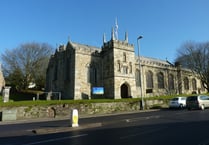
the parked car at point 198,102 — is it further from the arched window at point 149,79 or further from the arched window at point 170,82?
the arched window at point 170,82

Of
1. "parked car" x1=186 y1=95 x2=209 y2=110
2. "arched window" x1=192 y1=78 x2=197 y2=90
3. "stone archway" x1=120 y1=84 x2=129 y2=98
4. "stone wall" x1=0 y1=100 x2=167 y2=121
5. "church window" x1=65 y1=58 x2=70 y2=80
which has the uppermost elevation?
"church window" x1=65 y1=58 x2=70 y2=80

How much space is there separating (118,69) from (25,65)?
26437mm

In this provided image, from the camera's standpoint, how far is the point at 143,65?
41.8 metres

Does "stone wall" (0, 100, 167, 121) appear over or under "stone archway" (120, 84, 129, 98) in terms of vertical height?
under

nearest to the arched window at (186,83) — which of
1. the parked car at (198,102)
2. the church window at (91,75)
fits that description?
the church window at (91,75)

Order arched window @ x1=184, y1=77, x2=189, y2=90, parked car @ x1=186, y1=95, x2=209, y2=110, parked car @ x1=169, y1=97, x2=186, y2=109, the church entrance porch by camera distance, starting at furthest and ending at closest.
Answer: arched window @ x1=184, y1=77, x2=189, y2=90
the church entrance porch
parked car @ x1=169, y1=97, x2=186, y2=109
parked car @ x1=186, y1=95, x2=209, y2=110

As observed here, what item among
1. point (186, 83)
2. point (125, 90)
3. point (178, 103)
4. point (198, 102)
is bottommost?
point (178, 103)

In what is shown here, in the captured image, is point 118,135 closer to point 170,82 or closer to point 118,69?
point 118,69

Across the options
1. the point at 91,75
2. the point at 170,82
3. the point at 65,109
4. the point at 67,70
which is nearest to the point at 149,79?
the point at 170,82

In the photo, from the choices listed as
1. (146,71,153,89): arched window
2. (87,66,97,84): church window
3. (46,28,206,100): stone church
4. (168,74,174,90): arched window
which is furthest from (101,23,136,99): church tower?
(168,74,174,90): arched window

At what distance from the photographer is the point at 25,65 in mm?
47062

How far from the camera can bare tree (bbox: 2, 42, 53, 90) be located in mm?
46594

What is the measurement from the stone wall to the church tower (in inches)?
245

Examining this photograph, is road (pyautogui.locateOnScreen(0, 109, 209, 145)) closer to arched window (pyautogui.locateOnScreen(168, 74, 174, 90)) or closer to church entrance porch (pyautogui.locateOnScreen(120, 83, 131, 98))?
church entrance porch (pyautogui.locateOnScreen(120, 83, 131, 98))
